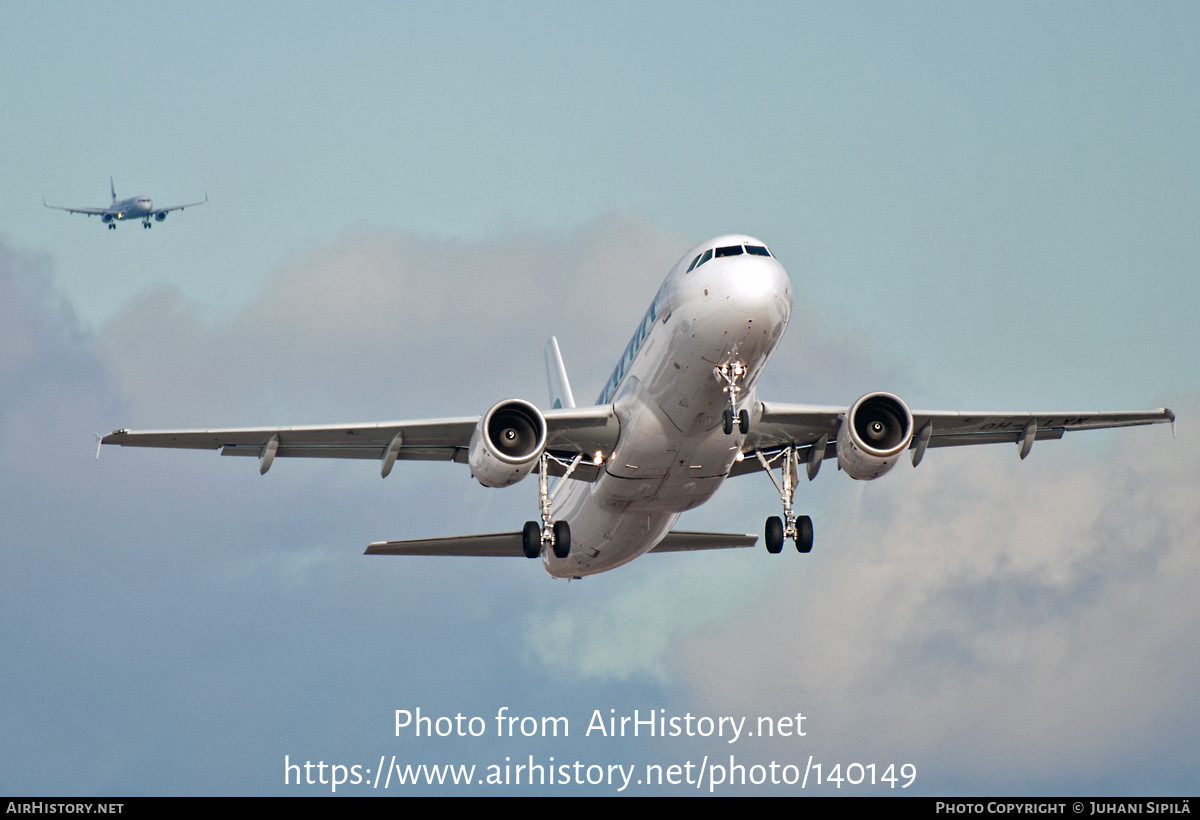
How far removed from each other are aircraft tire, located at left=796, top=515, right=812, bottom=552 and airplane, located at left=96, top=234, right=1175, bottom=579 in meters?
0.02

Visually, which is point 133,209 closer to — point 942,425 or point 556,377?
point 556,377

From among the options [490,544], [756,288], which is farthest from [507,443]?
[756,288]

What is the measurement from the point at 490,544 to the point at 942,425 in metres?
12.3

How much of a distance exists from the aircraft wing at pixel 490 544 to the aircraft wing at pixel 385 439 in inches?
91.6

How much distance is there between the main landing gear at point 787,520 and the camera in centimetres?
3569

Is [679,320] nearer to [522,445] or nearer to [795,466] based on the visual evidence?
[522,445]

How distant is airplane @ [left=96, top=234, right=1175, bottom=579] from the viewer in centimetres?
3133

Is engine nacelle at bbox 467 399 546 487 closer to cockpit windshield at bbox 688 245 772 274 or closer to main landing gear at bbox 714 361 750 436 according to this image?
main landing gear at bbox 714 361 750 436

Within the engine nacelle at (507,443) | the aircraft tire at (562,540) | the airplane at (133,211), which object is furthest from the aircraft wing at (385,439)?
the airplane at (133,211)

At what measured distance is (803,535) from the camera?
1409 inches

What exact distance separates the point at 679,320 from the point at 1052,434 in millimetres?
14540
